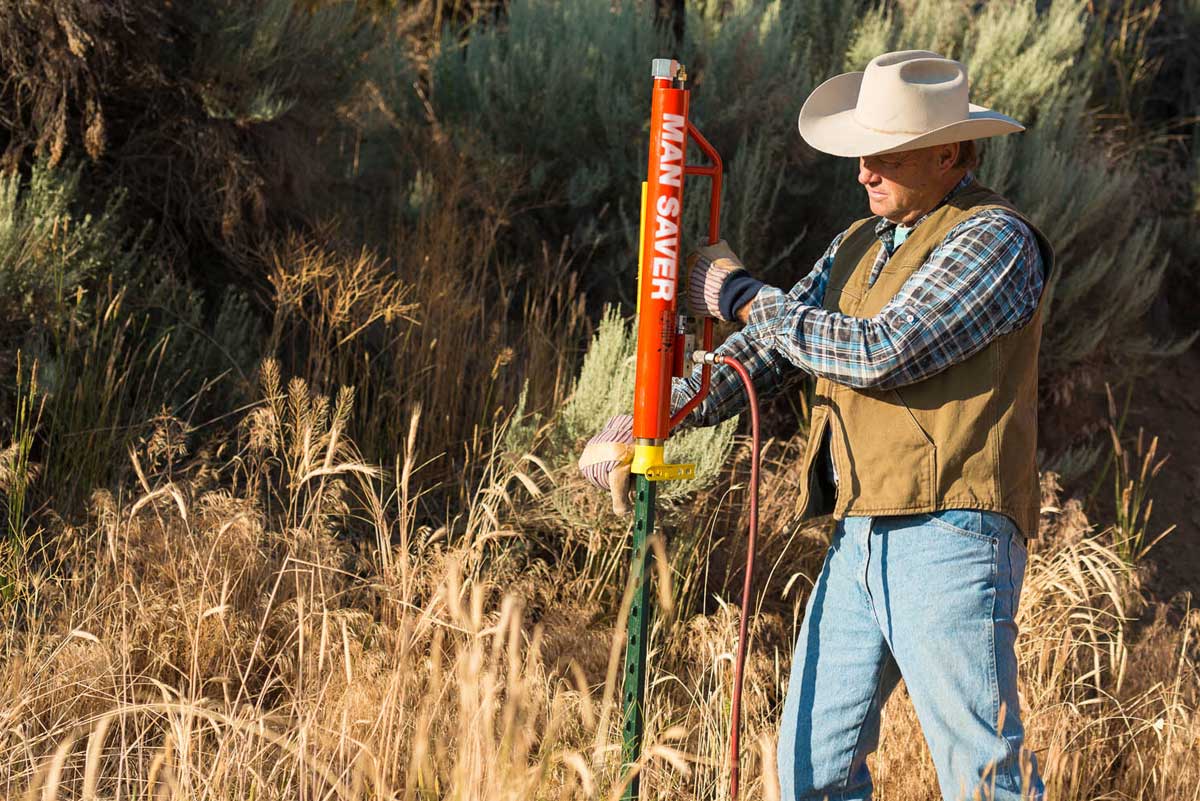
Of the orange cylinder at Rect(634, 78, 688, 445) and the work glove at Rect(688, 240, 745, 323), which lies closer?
the orange cylinder at Rect(634, 78, 688, 445)

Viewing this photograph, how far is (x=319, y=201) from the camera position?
5.80 metres

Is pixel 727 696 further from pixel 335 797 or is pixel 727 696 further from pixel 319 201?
pixel 319 201

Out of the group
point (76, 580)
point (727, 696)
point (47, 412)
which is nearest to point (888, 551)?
point (727, 696)

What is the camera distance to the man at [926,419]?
2.32 metres

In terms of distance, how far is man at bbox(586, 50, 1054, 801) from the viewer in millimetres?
2324

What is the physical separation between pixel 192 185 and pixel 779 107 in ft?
9.02

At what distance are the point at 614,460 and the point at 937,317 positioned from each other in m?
0.69

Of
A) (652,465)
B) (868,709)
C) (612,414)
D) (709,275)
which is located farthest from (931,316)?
(612,414)

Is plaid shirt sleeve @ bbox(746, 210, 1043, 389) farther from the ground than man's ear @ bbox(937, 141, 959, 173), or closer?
closer

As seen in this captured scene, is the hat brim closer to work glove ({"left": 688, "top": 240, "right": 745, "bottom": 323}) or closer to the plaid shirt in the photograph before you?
the plaid shirt

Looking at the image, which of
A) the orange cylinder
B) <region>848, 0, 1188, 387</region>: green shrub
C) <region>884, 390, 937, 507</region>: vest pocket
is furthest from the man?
<region>848, 0, 1188, 387</region>: green shrub

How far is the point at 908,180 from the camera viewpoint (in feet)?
8.14

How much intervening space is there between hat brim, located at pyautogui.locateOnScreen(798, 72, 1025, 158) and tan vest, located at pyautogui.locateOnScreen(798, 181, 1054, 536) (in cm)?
13

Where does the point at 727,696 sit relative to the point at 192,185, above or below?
below
